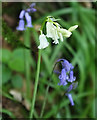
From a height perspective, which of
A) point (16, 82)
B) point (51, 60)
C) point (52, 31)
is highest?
point (52, 31)

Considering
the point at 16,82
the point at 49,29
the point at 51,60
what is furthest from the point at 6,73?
the point at 49,29

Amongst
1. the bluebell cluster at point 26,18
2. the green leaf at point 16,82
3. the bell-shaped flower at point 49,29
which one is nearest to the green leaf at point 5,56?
the green leaf at point 16,82

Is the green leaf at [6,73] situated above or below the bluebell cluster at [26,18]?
below

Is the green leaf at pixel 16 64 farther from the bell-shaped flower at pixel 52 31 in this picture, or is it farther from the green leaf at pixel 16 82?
the bell-shaped flower at pixel 52 31

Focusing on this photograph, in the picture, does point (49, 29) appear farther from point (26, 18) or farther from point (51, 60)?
point (51, 60)

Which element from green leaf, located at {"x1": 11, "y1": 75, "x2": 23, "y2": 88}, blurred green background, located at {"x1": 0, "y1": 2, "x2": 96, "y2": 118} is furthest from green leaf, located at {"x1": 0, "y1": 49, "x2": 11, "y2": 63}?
green leaf, located at {"x1": 11, "y1": 75, "x2": 23, "y2": 88}

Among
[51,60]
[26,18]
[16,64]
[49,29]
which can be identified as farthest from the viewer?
[51,60]

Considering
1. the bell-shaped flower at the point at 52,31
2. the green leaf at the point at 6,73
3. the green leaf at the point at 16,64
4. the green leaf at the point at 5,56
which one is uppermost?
the bell-shaped flower at the point at 52,31

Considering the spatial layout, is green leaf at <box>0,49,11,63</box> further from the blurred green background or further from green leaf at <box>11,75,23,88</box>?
green leaf at <box>11,75,23,88</box>

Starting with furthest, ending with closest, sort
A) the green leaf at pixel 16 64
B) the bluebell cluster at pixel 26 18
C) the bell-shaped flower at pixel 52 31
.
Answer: the green leaf at pixel 16 64
the bluebell cluster at pixel 26 18
the bell-shaped flower at pixel 52 31
